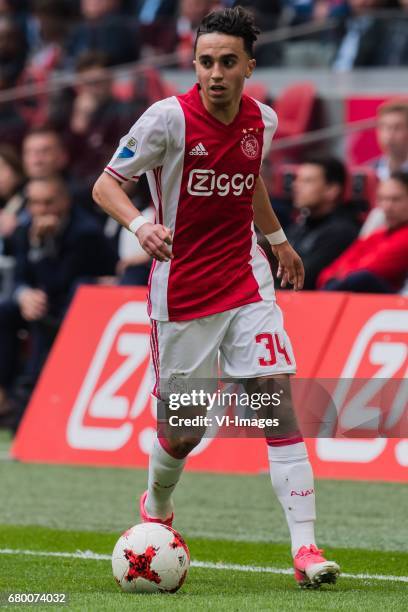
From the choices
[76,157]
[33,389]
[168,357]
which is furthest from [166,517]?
[76,157]

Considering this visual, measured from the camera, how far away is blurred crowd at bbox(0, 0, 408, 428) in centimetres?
1105

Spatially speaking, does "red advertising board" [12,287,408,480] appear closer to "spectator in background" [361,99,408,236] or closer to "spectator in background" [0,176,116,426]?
"spectator in background" [0,176,116,426]

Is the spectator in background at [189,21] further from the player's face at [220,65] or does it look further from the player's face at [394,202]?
the player's face at [220,65]

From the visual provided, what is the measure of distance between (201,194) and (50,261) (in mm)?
6343

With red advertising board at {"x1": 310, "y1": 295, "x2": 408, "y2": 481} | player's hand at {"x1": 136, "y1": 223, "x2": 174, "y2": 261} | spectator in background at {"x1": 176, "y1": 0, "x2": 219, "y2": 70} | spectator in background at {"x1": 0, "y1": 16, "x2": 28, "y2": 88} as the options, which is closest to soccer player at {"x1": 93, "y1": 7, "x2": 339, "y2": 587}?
player's hand at {"x1": 136, "y1": 223, "x2": 174, "y2": 261}

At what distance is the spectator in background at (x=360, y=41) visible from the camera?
45.3ft

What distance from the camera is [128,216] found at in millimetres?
5676

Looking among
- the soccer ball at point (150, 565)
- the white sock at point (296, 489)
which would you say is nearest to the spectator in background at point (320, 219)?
the white sock at point (296, 489)

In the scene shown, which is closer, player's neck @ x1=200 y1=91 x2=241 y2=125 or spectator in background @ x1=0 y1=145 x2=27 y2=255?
player's neck @ x1=200 y1=91 x2=241 y2=125

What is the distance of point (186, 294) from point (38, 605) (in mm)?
1525

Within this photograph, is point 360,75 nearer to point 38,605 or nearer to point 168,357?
point 168,357

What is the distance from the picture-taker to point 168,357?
6.12 metres

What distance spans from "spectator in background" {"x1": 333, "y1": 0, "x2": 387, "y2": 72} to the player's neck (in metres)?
8.13

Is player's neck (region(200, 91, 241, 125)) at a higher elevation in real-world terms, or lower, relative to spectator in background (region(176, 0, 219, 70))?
higher
